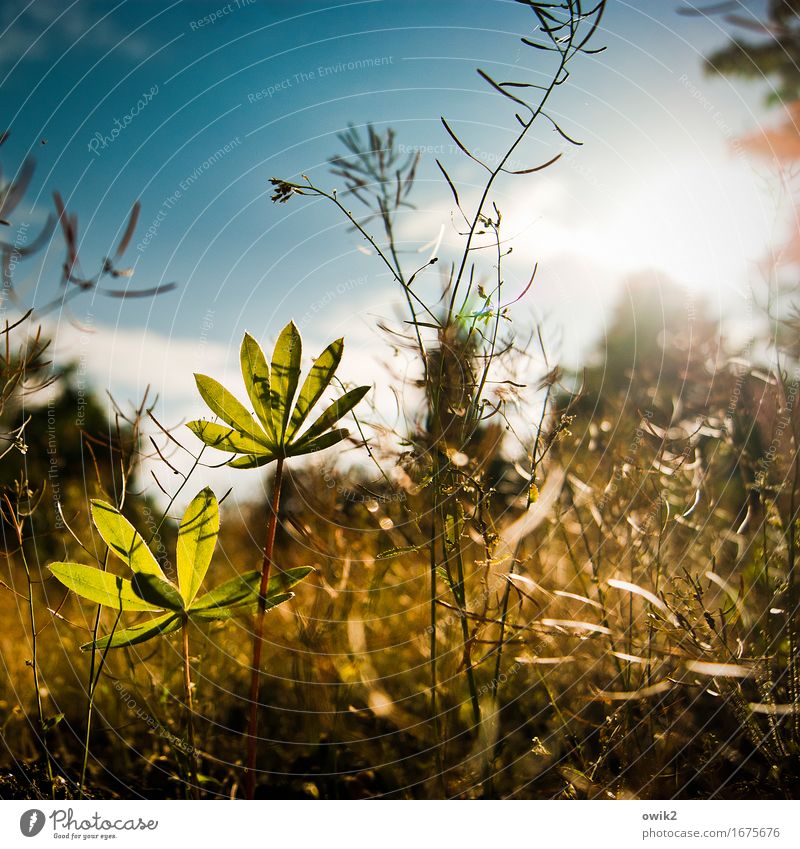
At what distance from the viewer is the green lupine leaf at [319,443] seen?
81 centimetres

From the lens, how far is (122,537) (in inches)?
31.4

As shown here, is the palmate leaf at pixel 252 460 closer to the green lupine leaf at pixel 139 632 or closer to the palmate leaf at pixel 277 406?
the palmate leaf at pixel 277 406

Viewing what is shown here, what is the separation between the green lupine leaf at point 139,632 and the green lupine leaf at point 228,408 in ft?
0.87

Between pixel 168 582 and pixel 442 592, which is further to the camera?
pixel 442 592

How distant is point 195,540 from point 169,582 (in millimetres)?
61

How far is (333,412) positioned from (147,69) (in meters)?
0.68

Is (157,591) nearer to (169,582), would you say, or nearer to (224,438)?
(169,582)

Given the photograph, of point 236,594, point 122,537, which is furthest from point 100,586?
point 236,594

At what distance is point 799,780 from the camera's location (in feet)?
2.94

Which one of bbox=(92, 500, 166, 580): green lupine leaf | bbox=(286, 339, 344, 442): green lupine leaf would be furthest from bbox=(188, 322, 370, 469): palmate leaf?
bbox=(92, 500, 166, 580): green lupine leaf

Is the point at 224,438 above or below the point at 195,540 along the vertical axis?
above

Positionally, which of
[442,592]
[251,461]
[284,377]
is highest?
[284,377]

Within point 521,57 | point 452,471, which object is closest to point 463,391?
point 452,471
